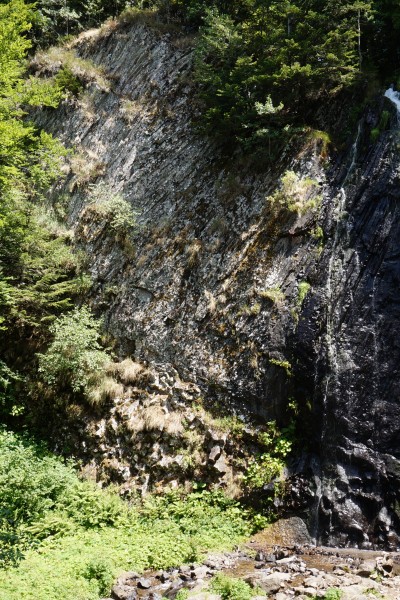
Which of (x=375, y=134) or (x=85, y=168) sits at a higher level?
(x=375, y=134)

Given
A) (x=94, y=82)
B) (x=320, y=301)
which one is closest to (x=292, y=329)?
(x=320, y=301)

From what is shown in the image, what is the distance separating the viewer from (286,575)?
7.00 metres

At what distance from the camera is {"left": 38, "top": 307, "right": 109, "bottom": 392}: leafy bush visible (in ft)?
37.0

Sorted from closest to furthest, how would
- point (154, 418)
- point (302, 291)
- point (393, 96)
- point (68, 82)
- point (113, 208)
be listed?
point (154, 418)
point (302, 291)
point (393, 96)
point (113, 208)
point (68, 82)

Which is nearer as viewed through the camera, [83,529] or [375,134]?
[83,529]

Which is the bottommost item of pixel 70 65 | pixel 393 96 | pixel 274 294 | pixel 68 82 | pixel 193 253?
pixel 274 294

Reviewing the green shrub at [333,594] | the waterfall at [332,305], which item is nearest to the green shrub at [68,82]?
the waterfall at [332,305]

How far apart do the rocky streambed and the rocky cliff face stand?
0.74 metres

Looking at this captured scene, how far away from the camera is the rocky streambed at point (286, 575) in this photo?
641cm

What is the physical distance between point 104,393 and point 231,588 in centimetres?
576

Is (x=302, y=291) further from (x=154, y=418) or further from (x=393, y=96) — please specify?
(x=393, y=96)

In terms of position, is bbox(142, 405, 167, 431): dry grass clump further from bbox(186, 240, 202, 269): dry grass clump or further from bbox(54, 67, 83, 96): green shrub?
bbox(54, 67, 83, 96): green shrub

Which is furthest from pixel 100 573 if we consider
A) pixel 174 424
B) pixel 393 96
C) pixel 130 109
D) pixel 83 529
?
pixel 130 109

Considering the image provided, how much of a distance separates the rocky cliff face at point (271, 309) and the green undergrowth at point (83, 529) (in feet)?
2.64
